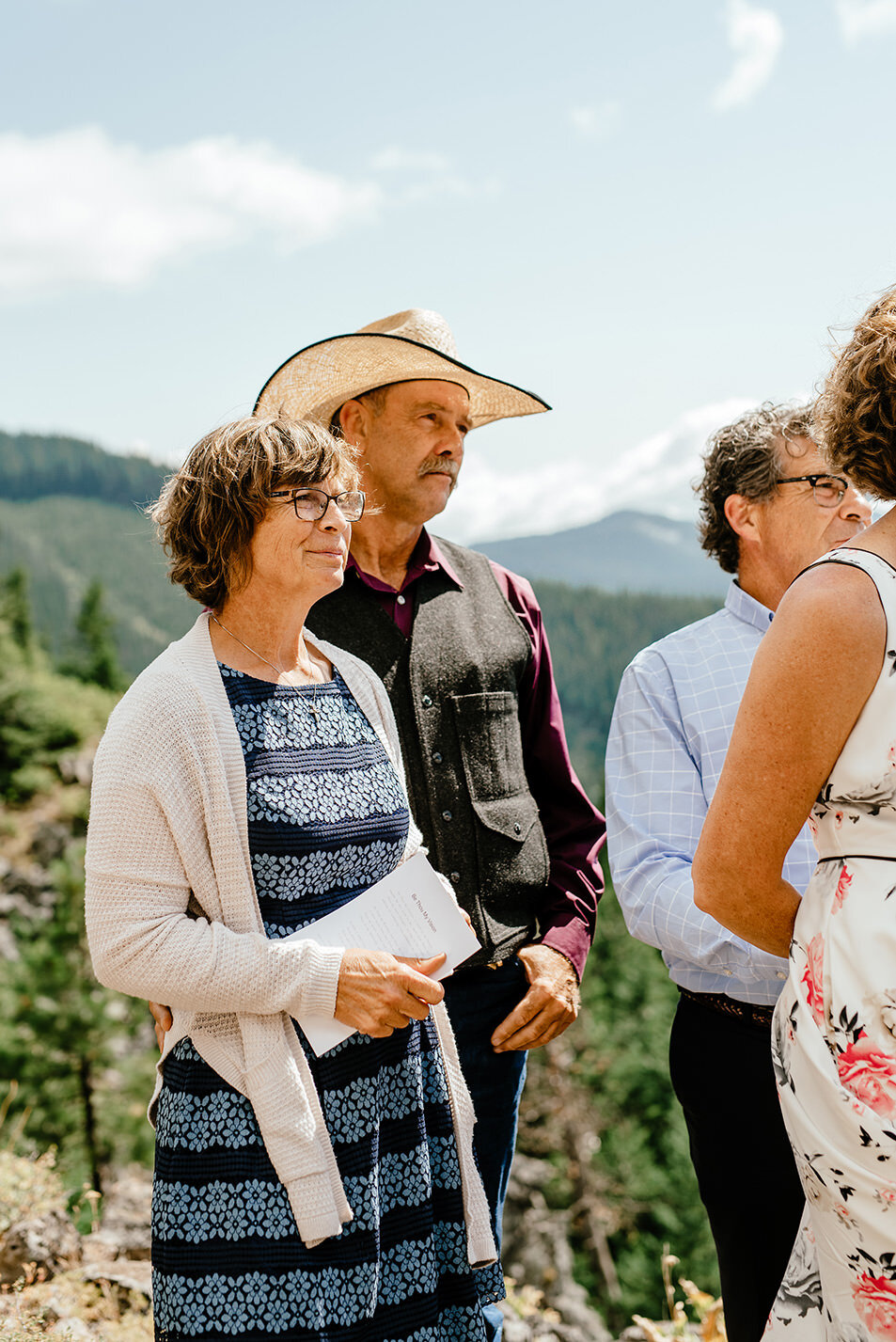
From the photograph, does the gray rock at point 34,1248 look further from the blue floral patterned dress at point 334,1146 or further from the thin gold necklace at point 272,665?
the thin gold necklace at point 272,665

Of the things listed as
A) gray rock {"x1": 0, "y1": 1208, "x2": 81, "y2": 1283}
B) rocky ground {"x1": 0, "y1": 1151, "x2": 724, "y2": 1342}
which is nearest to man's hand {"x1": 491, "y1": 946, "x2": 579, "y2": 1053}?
rocky ground {"x1": 0, "y1": 1151, "x2": 724, "y2": 1342}

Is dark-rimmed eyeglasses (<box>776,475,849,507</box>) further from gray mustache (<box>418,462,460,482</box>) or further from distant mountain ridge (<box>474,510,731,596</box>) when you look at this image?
distant mountain ridge (<box>474,510,731,596</box>)

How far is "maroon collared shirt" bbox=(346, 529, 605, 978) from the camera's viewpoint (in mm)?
2686

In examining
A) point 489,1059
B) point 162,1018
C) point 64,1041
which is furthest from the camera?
point 64,1041

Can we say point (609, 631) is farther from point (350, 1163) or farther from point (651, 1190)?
point (350, 1163)

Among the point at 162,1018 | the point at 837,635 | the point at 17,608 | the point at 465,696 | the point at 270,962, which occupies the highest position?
the point at 837,635

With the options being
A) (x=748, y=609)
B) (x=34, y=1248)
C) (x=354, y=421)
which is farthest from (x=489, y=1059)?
(x=34, y=1248)

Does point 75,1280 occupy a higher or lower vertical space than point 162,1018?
lower

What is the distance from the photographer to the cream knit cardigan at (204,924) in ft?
5.71

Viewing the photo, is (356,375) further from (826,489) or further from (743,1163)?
(743,1163)

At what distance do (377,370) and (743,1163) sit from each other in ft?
6.98

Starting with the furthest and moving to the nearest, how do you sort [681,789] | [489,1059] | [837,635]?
[489,1059], [681,789], [837,635]

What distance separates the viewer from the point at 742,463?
8.63 feet

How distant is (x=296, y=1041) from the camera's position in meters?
1.82
